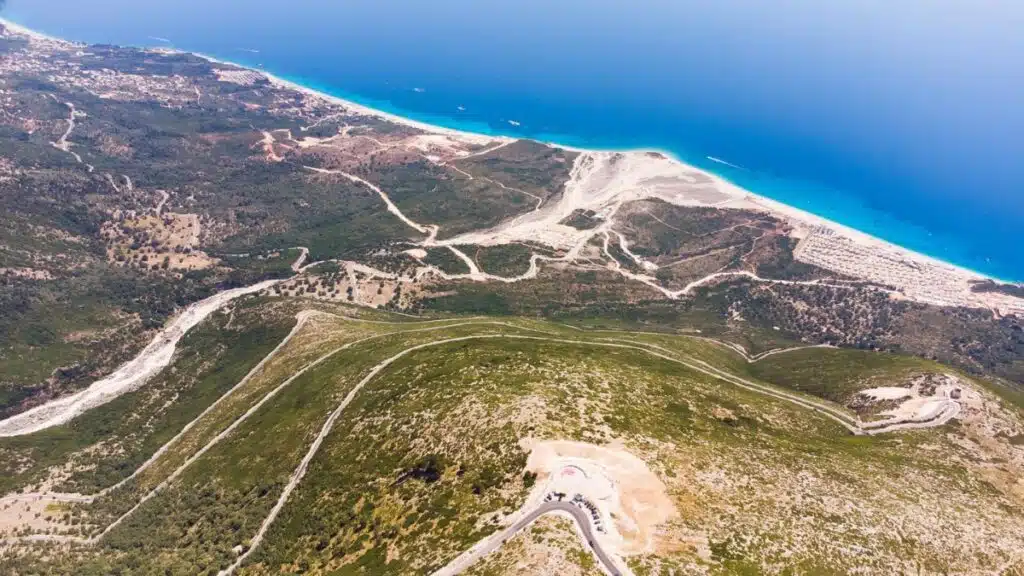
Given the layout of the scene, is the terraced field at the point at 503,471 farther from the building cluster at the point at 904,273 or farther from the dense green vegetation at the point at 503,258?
the building cluster at the point at 904,273

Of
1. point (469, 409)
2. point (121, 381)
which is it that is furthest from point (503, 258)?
point (469, 409)

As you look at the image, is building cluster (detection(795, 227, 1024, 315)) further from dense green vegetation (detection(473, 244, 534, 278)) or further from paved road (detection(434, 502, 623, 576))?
paved road (detection(434, 502, 623, 576))

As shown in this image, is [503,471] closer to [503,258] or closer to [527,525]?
[527,525]

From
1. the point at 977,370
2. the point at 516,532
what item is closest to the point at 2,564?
the point at 516,532

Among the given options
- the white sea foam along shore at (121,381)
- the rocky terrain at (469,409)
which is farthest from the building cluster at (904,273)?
the white sea foam along shore at (121,381)

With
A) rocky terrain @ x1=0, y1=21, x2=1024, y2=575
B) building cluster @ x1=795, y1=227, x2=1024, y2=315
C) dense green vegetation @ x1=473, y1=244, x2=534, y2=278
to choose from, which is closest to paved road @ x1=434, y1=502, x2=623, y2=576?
rocky terrain @ x1=0, y1=21, x2=1024, y2=575

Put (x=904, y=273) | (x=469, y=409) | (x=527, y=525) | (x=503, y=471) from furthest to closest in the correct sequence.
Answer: (x=904, y=273) < (x=469, y=409) < (x=503, y=471) < (x=527, y=525)
